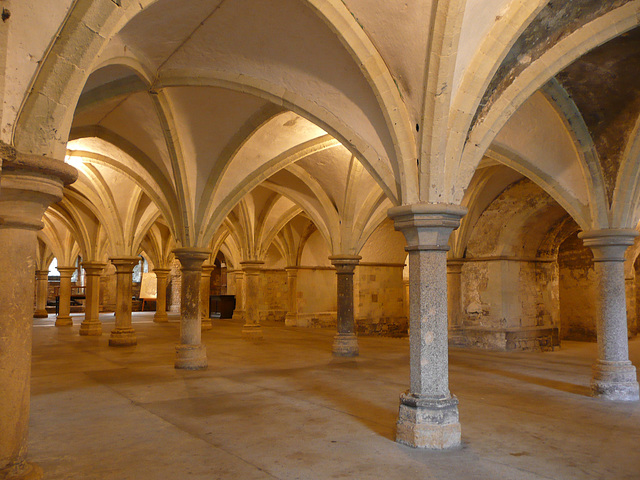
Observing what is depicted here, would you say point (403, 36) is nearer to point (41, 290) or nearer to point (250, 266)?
point (250, 266)

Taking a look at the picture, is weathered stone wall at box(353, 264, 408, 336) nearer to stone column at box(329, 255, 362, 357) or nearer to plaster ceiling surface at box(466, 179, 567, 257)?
→ plaster ceiling surface at box(466, 179, 567, 257)

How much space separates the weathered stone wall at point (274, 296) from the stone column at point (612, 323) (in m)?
15.4

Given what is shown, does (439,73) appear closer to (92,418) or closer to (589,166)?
(589,166)

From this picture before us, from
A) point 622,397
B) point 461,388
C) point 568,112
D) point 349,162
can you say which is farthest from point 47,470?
point 349,162

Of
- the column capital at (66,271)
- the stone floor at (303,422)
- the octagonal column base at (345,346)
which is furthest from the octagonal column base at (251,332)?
the column capital at (66,271)

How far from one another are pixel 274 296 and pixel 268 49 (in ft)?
53.9

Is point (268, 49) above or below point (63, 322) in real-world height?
above

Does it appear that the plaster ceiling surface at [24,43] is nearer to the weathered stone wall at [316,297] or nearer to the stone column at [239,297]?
the weathered stone wall at [316,297]

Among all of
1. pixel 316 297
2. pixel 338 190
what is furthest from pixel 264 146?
pixel 316 297

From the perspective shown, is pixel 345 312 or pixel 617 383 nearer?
pixel 617 383

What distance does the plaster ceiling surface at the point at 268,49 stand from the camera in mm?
4906

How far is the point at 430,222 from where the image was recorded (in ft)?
14.7

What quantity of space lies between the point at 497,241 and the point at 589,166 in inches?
189

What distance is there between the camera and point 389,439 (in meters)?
4.46
